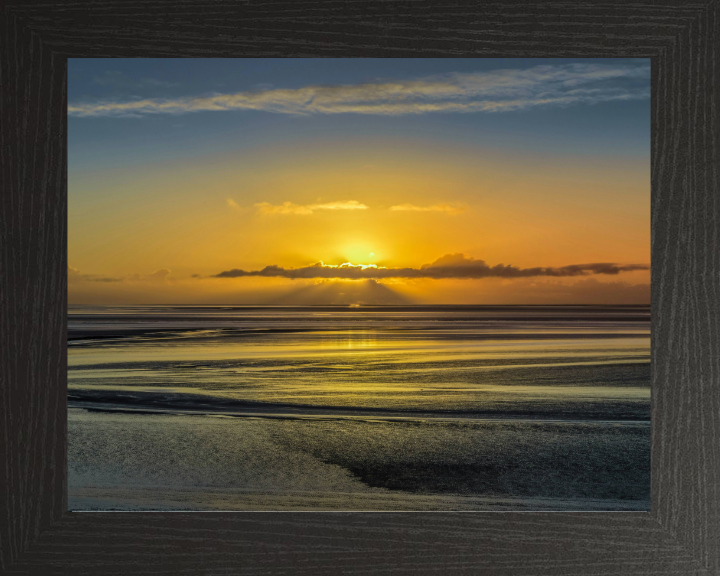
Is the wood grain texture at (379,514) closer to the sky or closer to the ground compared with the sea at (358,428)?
closer to the sky

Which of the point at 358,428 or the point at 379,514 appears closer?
the point at 379,514

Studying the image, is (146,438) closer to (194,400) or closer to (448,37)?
(194,400)

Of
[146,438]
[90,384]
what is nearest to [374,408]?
[146,438]

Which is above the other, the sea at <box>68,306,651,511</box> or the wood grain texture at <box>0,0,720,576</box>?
the wood grain texture at <box>0,0,720,576</box>

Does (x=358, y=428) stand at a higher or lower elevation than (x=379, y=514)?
lower

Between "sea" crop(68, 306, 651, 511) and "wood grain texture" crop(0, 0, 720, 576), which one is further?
"sea" crop(68, 306, 651, 511)
